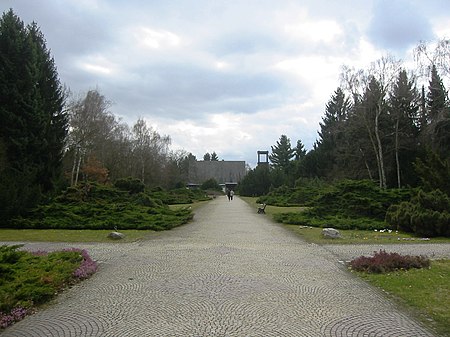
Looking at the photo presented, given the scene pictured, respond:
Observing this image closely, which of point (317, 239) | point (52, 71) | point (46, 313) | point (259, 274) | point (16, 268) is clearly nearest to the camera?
point (46, 313)

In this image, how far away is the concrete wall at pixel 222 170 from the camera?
108m

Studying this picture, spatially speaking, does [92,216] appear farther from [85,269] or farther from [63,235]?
[85,269]

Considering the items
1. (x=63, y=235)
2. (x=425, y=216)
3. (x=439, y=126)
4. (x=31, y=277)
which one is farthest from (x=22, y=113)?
(x=439, y=126)

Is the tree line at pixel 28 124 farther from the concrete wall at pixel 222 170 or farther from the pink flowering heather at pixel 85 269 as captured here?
the concrete wall at pixel 222 170

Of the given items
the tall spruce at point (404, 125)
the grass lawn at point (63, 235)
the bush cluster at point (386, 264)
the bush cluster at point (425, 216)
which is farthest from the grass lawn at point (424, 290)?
the tall spruce at point (404, 125)

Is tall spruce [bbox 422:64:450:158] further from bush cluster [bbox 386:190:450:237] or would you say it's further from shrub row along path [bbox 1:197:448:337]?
shrub row along path [bbox 1:197:448:337]

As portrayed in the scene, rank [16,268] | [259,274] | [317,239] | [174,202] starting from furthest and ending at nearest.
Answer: [174,202], [317,239], [259,274], [16,268]

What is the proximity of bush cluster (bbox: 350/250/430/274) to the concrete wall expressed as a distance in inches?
3796

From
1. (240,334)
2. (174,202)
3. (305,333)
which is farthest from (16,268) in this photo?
(174,202)

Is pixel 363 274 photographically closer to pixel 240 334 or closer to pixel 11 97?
pixel 240 334

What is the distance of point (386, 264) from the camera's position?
959 cm

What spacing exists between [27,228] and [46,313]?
49.1ft

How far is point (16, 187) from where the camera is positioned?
2088 cm

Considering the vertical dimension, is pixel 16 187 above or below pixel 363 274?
above
